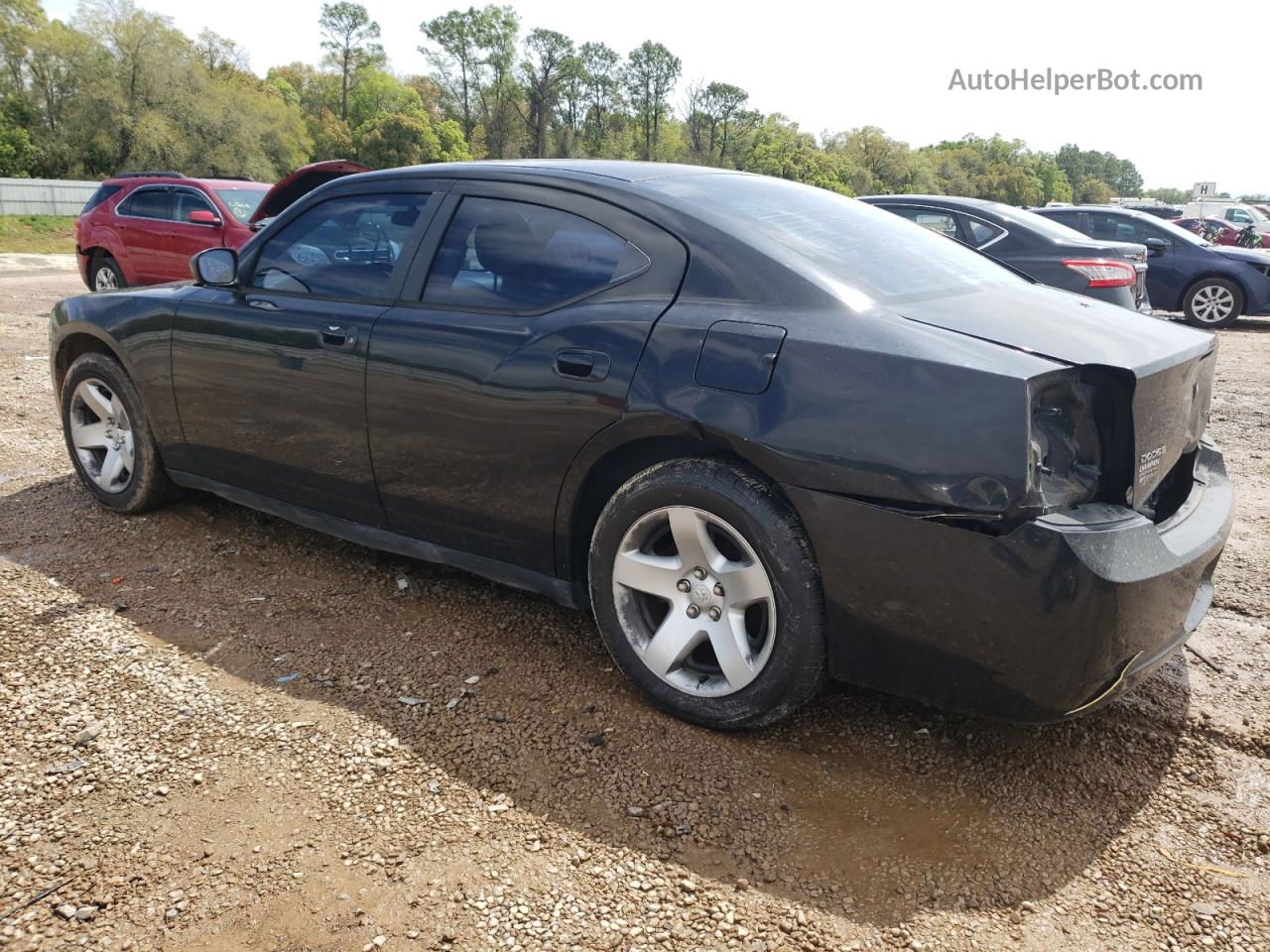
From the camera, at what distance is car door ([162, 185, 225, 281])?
11039 mm

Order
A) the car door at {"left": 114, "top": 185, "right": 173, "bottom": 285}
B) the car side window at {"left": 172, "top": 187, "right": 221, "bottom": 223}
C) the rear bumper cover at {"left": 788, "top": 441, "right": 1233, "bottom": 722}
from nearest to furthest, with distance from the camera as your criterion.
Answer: the rear bumper cover at {"left": 788, "top": 441, "right": 1233, "bottom": 722} → the car side window at {"left": 172, "top": 187, "right": 221, "bottom": 223} → the car door at {"left": 114, "top": 185, "right": 173, "bottom": 285}

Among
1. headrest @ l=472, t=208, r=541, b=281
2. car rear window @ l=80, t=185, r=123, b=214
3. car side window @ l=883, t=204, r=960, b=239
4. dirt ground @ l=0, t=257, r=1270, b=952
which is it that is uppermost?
car rear window @ l=80, t=185, r=123, b=214

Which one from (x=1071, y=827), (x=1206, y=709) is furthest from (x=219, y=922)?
(x=1206, y=709)

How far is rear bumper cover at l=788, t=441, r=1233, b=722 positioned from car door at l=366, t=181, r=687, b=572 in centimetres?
77

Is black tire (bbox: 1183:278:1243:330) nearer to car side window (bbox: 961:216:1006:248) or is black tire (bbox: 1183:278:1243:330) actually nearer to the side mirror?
car side window (bbox: 961:216:1006:248)

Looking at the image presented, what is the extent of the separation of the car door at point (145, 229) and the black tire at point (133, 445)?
25.1ft

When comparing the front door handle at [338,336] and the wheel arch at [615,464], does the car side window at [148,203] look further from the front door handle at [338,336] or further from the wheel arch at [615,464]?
the wheel arch at [615,464]

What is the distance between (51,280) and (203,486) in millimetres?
16164

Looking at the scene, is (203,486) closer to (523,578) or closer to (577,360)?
(523,578)

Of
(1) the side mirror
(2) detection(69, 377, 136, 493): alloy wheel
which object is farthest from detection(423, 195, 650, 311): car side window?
(2) detection(69, 377, 136, 493): alloy wheel

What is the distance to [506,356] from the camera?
305 centimetres

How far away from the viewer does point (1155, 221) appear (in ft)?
42.2

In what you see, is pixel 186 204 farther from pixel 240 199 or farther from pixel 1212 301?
pixel 1212 301

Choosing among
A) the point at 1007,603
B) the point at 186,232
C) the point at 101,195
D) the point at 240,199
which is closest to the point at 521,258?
the point at 1007,603
